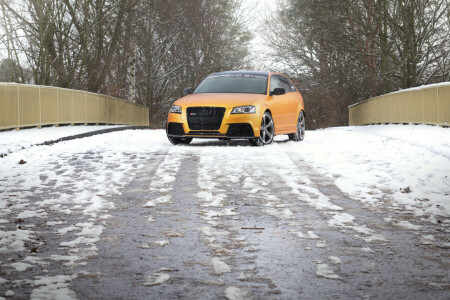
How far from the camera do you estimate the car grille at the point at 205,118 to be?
15789 millimetres

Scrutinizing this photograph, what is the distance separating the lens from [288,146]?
1650cm

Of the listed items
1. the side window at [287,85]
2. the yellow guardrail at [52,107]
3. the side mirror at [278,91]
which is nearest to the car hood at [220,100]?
the side mirror at [278,91]

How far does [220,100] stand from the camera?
52.5 ft

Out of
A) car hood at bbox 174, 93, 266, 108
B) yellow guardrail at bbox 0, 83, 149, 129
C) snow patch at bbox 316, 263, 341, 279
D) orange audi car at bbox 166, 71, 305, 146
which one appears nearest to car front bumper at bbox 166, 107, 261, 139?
orange audi car at bbox 166, 71, 305, 146

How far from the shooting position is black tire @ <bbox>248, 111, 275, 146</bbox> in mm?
16109

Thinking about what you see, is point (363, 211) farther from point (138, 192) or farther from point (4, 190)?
point (4, 190)

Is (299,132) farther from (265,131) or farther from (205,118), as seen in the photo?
(205,118)

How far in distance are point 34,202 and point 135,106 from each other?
28229 mm

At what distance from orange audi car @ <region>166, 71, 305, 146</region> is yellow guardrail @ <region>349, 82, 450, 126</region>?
14.0 feet

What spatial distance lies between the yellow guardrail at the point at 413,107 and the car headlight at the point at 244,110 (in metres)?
6.02

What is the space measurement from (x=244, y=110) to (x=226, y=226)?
28.0 feet

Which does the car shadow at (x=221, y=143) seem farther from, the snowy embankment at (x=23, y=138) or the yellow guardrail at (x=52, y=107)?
the yellow guardrail at (x=52, y=107)

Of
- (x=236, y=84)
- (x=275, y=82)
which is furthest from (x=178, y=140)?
(x=275, y=82)

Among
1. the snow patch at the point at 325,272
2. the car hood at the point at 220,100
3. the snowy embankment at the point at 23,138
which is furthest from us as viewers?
the car hood at the point at 220,100
